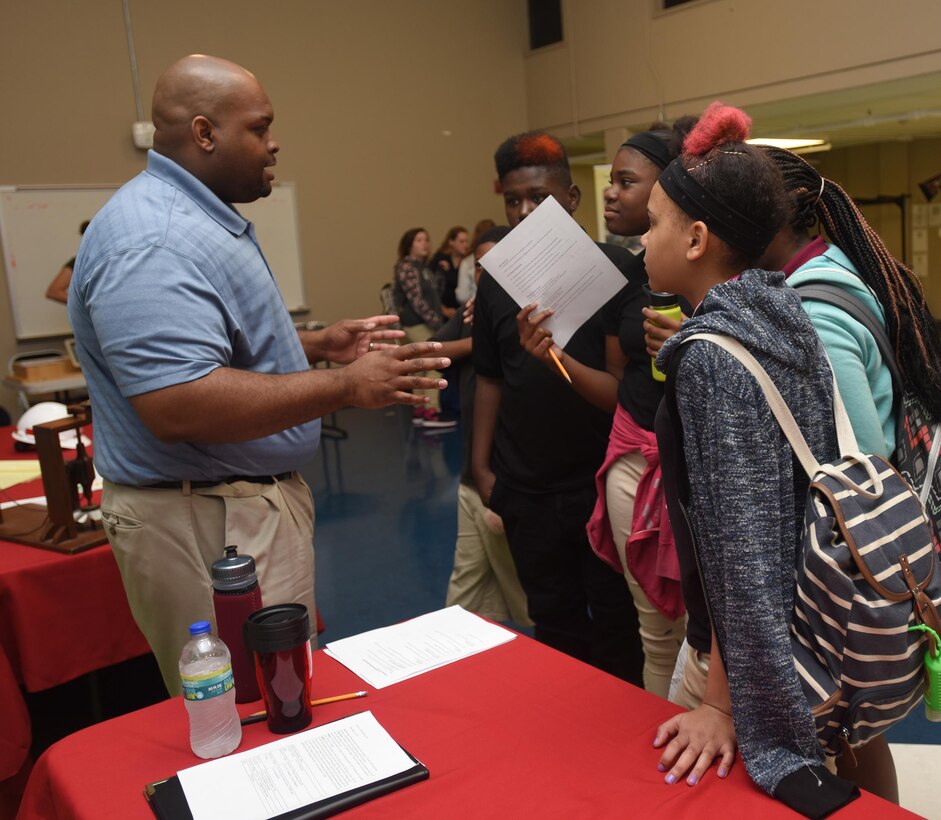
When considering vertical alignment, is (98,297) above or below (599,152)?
below

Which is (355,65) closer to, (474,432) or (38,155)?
(38,155)

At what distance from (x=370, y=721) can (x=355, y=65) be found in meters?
9.90

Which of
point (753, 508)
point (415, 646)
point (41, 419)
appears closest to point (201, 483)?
point (415, 646)

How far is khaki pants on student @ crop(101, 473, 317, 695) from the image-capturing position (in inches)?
70.1

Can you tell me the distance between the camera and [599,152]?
1184 cm

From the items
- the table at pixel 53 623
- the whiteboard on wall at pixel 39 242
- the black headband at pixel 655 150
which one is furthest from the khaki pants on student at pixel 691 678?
the whiteboard on wall at pixel 39 242

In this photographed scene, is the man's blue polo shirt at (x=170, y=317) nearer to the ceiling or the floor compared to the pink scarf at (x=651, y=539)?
nearer to the ceiling

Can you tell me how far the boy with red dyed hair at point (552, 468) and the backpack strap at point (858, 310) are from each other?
824 millimetres

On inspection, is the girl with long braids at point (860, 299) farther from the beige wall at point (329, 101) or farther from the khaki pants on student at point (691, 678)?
the beige wall at point (329, 101)

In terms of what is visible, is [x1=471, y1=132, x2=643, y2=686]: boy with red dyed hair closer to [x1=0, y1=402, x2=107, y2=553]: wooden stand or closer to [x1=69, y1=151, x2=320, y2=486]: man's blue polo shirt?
[x1=69, y1=151, x2=320, y2=486]: man's blue polo shirt

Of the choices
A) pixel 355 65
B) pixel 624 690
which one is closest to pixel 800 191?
pixel 624 690

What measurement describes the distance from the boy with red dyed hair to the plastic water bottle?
1.27 m

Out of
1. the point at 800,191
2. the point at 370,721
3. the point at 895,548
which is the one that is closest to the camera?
the point at 895,548

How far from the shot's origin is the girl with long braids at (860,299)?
1.42 meters
